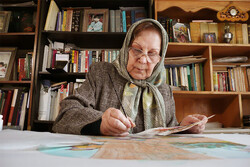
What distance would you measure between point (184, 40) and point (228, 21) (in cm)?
55

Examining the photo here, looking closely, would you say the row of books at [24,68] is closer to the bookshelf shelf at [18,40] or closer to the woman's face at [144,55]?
the bookshelf shelf at [18,40]

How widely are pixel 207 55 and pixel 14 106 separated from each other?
186 cm

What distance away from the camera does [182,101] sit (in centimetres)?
210

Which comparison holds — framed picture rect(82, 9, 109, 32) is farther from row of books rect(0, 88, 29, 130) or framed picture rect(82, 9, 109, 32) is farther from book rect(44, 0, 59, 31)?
row of books rect(0, 88, 29, 130)

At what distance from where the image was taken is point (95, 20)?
2043mm

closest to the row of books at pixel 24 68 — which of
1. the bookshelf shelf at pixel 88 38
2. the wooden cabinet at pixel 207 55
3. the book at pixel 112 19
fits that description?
the bookshelf shelf at pixel 88 38

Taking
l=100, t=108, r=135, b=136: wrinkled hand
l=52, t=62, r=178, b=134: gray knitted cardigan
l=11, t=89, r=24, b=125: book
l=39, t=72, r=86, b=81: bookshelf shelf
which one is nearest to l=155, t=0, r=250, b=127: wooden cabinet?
l=52, t=62, r=178, b=134: gray knitted cardigan

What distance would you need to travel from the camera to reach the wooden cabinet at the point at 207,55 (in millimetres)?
1820

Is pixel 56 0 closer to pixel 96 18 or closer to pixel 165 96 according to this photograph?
pixel 96 18

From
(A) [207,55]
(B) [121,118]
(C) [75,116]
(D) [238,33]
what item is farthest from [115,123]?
(D) [238,33]

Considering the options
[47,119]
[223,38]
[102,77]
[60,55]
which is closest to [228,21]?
[223,38]

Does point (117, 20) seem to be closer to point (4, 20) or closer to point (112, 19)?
point (112, 19)

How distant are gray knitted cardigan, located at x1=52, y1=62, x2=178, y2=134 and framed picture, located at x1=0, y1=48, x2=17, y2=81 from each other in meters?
1.25

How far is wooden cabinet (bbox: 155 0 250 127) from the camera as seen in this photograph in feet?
5.97
